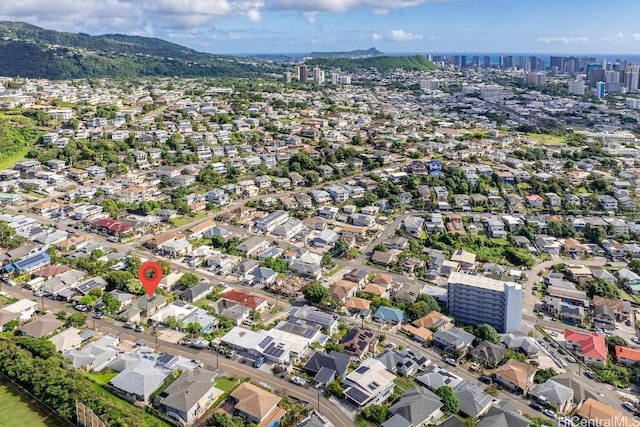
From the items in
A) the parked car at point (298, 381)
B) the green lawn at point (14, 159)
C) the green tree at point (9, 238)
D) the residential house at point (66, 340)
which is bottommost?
the parked car at point (298, 381)

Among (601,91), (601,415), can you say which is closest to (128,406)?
(601,415)

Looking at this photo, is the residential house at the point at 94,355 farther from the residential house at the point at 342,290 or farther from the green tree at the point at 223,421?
the residential house at the point at 342,290

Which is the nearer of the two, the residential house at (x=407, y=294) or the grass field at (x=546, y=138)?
the residential house at (x=407, y=294)

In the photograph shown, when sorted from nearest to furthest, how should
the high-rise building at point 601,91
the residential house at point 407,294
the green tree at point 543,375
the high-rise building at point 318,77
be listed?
the green tree at point 543,375 < the residential house at point 407,294 < the high-rise building at point 601,91 < the high-rise building at point 318,77

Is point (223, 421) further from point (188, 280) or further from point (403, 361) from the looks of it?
A: point (188, 280)

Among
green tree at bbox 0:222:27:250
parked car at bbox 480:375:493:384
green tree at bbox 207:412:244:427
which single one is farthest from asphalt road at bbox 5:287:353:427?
parked car at bbox 480:375:493:384

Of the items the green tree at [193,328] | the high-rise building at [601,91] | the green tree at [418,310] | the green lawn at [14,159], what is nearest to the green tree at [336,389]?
the green tree at [193,328]
